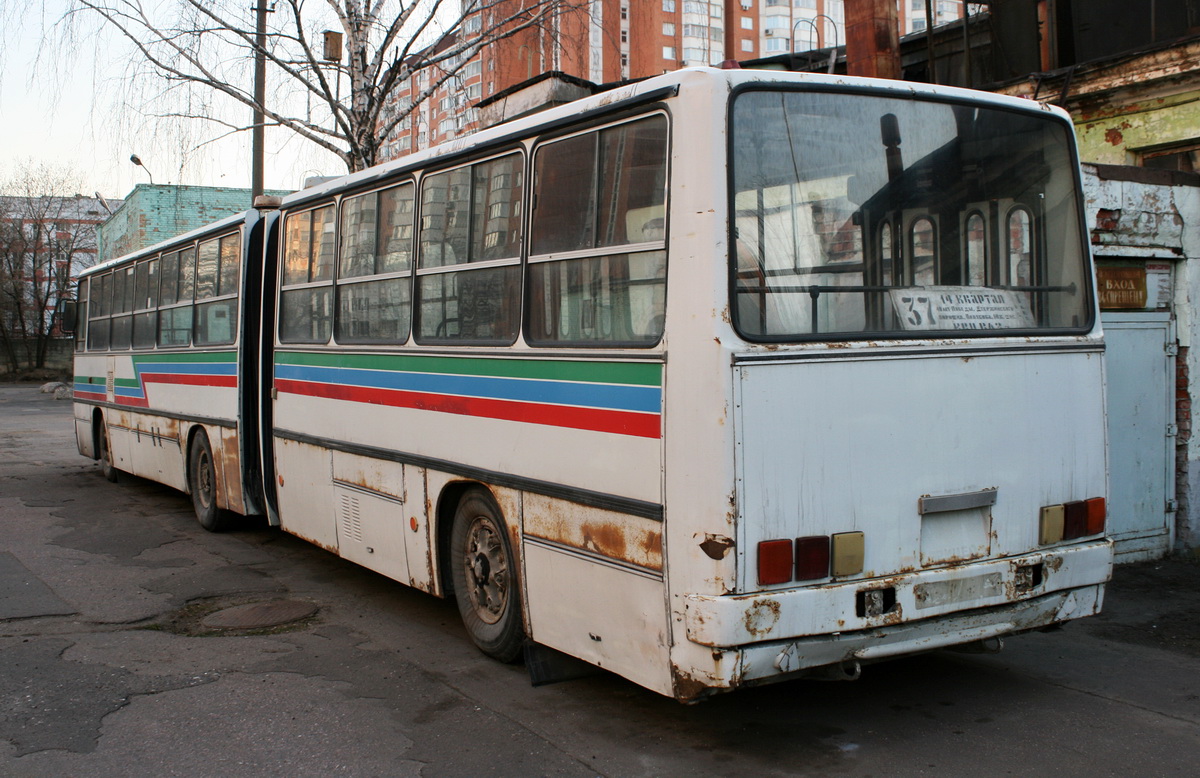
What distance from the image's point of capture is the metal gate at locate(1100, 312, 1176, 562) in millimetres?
8062

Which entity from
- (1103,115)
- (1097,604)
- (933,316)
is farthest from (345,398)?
(1103,115)

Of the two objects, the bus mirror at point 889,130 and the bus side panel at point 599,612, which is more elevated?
the bus mirror at point 889,130

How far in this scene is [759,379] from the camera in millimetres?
4215

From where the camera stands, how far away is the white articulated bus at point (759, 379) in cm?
424

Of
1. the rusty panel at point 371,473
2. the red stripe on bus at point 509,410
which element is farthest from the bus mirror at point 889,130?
the rusty panel at point 371,473

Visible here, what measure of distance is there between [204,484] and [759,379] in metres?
7.56

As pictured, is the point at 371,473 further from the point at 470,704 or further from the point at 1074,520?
the point at 1074,520

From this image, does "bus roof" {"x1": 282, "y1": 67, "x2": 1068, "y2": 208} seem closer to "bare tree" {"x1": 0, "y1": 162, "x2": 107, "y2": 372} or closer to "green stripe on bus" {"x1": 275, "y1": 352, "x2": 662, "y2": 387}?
"green stripe on bus" {"x1": 275, "y1": 352, "x2": 662, "y2": 387}

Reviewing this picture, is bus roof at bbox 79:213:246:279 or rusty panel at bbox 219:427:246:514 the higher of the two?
bus roof at bbox 79:213:246:279

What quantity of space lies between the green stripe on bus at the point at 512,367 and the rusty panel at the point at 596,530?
58 cm

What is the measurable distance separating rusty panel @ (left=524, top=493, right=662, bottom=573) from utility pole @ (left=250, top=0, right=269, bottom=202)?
10623 mm

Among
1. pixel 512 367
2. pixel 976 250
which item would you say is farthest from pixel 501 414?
pixel 976 250

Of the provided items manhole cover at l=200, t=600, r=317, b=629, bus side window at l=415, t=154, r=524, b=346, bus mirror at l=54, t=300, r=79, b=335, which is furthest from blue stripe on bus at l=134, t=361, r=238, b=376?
bus side window at l=415, t=154, r=524, b=346

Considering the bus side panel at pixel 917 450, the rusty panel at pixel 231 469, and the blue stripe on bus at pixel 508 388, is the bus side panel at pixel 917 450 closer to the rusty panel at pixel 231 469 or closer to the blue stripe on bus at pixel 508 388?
the blue stripe on bus at pixel 508 388
